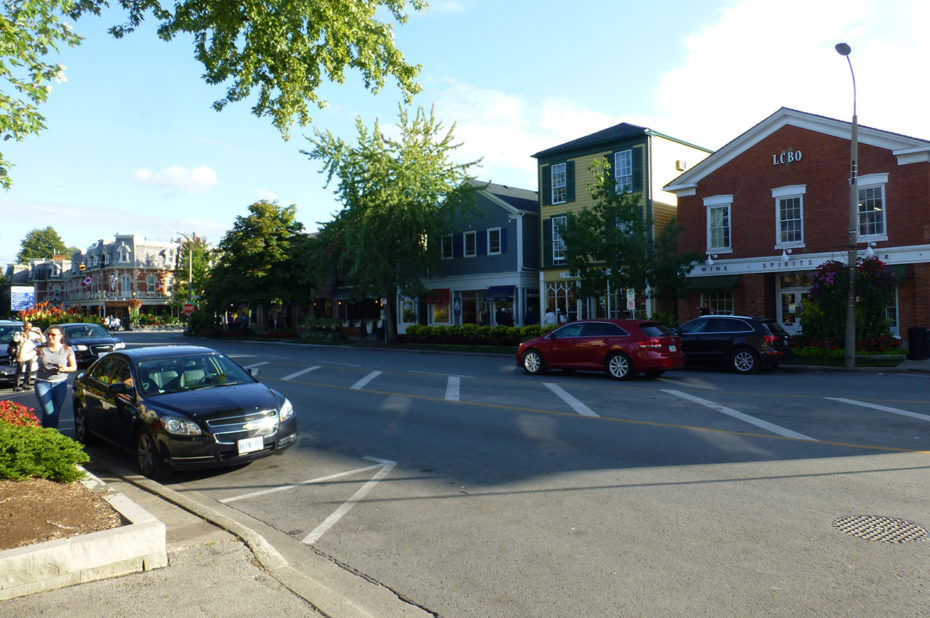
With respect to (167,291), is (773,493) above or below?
below

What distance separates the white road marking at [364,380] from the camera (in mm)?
16234

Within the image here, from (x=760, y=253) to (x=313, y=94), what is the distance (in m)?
22.3

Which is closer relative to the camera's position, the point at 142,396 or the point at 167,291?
the point at 142,396

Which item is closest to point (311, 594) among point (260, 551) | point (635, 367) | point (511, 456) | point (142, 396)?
point (260, 551)

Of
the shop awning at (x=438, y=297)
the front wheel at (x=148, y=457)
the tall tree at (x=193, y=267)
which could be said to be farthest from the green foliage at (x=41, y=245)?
the front wheel at (x=148, y=457)

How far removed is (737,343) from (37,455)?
1688 centimetres

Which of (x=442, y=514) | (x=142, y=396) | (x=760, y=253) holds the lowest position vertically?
(x=442, y=514)

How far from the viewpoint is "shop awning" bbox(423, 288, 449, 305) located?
39219 millimetres

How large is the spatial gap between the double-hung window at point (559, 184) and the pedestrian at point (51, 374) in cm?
2691

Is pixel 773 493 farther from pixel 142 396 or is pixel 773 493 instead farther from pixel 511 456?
pixel 142 396

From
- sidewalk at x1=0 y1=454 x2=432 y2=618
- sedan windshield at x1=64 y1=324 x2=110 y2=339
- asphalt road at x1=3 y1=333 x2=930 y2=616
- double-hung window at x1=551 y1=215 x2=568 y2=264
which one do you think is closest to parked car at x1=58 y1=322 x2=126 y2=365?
sedan windshield at x1=64 y1=324 x2=110 y2=339

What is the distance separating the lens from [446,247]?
39312 mm

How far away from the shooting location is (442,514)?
6.34 m

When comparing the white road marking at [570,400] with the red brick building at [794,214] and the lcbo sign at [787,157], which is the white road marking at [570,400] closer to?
the red brick building at [794,214]
